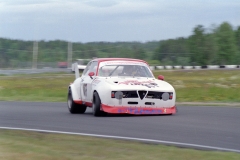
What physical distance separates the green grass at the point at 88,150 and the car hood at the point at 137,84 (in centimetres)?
355

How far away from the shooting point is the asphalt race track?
30.9 feet

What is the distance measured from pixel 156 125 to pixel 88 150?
133 inches

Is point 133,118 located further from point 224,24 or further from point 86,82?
point 224,24

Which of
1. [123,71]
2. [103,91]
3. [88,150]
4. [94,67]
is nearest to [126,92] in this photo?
[103,91]

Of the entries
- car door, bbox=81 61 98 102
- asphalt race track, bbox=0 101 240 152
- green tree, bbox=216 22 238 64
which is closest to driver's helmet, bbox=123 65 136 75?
car door, bbox=81 61 98 102

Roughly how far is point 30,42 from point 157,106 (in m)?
88.5

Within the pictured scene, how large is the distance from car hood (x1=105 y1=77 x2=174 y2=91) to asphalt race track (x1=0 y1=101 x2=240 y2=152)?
2.30ft

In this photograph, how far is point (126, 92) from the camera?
42.2 feet

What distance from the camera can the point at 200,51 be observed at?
8806 centimetres

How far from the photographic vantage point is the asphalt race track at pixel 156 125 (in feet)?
30.9

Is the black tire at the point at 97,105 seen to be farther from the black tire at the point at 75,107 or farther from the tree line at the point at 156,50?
the tree line at the point at 156,50

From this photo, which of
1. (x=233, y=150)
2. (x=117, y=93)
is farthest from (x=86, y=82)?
(x=233, y=150)

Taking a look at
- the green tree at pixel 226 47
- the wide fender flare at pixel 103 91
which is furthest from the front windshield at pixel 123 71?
the green tree at pixel 226 47

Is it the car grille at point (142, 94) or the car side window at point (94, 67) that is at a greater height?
the car side window at point (94, 67)
